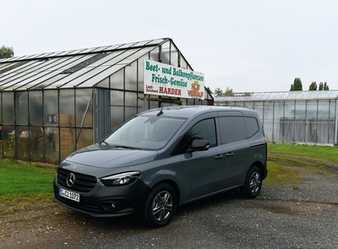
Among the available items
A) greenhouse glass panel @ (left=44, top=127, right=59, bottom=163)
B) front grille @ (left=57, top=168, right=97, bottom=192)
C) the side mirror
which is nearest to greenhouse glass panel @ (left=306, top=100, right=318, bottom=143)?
greenhouse glass panel @ (left=44, top=127, right=59, bottom=163)

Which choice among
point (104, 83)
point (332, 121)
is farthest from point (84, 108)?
point (332, 121)

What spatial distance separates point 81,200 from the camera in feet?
17.2

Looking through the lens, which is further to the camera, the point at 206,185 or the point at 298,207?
the point at 298,207

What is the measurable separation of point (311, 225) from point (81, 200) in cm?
364

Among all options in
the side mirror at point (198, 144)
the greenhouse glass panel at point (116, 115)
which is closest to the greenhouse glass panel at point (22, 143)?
the greenhouse glass panel at point (116, 115)

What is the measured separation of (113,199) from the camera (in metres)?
5.07

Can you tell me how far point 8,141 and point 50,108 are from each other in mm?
2671

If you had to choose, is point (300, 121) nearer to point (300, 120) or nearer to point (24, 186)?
point (300, 120)

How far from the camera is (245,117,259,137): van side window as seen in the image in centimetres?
794

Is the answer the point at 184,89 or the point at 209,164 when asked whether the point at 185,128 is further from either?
the point at 184,89

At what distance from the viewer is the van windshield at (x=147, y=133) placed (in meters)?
6.02

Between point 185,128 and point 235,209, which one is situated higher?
point 185,128

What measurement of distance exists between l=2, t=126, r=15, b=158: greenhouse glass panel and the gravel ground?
318 inches

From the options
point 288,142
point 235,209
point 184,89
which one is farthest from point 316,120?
point 235,209
